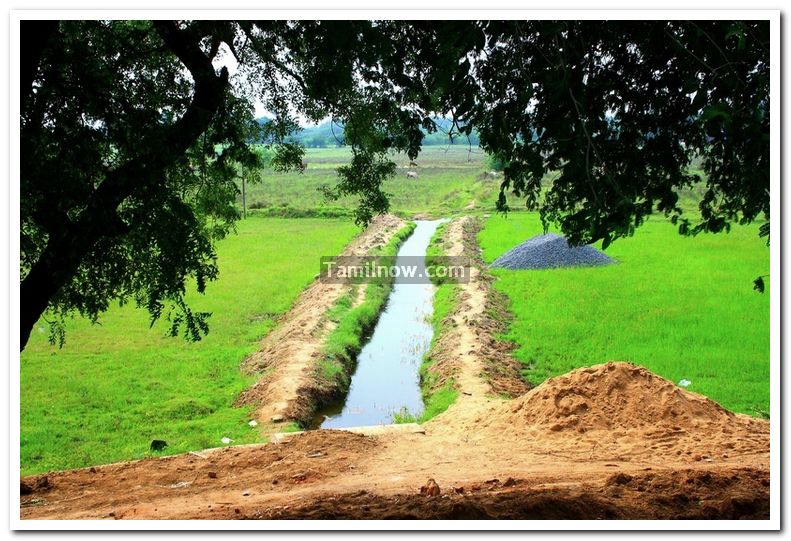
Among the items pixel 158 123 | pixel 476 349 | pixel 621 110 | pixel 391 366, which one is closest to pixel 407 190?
pixel 391 366

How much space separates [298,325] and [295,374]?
3254 mm

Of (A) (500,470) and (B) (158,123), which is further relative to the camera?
(A) (500,470)

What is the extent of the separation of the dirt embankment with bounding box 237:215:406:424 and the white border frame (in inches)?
241

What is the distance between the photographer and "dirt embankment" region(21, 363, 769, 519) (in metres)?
5.01

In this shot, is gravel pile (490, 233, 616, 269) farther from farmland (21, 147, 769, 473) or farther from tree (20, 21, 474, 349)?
tree (20, 21, 474, 349)

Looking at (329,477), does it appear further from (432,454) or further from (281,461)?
(432,454)

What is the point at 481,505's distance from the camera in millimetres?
4887

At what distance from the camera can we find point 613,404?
8.84 metres

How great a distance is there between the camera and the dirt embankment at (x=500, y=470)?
5.01 meters

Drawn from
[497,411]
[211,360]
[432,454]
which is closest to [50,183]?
[432,454]

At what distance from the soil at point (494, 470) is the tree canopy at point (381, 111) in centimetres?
178
